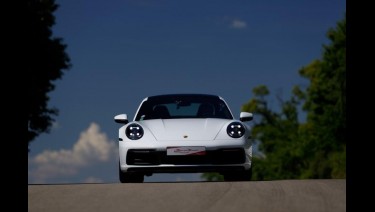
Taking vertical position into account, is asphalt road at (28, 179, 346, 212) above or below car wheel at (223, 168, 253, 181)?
above

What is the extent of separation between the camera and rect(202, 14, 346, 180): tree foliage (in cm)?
4828

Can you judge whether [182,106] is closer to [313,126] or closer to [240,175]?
[240,175]

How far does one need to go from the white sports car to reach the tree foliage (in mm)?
35029

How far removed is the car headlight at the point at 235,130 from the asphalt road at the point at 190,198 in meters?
3.96

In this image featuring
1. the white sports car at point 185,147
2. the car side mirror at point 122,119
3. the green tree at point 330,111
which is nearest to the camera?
the white sports car at point 185,147

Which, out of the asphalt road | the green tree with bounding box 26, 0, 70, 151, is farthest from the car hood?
the green tree with bounding box 26, 0, 70, 151

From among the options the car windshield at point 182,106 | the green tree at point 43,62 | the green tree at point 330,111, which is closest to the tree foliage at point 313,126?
the green tree at point 330,111

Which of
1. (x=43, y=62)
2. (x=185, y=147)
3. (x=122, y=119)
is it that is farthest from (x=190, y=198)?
(x=43, y=62)

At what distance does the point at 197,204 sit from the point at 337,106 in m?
43.5

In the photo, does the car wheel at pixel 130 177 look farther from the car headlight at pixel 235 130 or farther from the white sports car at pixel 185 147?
the car headlight at pixel 235 130

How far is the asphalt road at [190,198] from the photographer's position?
17.3 ft

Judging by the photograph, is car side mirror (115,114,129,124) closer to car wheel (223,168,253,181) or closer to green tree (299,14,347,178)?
car wheel (223,168,253,181)

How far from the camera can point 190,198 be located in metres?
5.84
